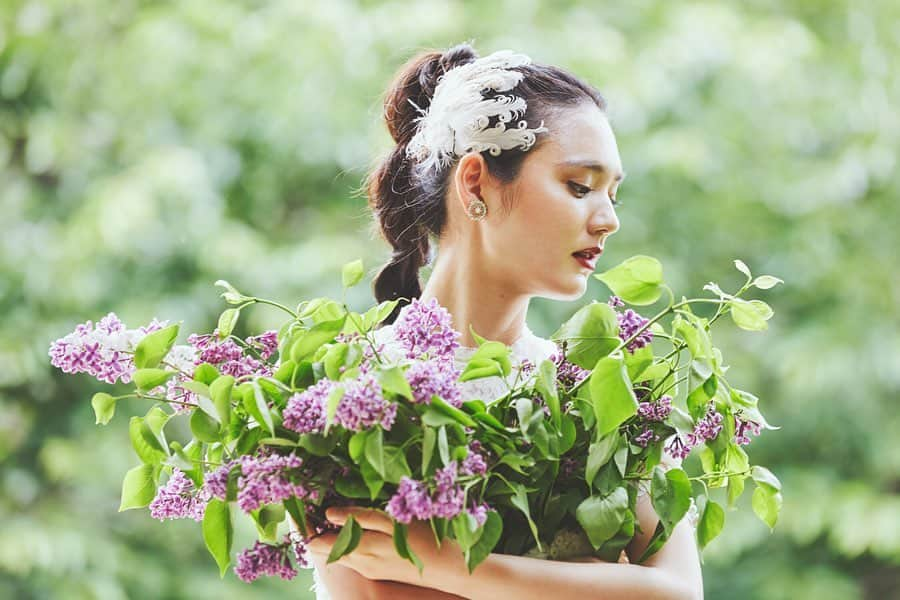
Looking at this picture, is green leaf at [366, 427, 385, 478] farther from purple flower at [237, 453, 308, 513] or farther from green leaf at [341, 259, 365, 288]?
green leaf at [341, 259, 365, 288]

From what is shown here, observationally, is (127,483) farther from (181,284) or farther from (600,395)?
(181,284)

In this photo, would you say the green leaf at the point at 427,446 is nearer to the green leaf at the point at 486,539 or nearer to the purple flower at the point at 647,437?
the green leaf at the point at 486,539

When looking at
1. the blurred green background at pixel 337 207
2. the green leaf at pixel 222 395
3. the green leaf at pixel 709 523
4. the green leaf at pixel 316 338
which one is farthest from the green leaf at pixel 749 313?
the blurred green background at pixel 337 207

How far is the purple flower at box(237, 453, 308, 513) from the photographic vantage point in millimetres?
1146

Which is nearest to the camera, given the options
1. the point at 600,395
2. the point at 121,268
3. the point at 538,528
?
the point at 600,395

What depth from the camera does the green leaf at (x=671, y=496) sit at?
50.5 inches

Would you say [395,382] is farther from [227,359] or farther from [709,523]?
[709,523]

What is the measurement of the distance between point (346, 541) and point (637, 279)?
41 cm

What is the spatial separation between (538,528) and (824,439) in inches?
99.3

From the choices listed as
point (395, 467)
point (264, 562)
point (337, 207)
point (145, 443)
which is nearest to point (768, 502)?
point (395, 467)

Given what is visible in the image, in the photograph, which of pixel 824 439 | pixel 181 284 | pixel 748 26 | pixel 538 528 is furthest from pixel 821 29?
pixel 538 528

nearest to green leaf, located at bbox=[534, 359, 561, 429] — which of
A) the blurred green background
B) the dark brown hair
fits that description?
the dark brown hair

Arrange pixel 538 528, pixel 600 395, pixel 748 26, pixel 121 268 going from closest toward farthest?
pixel 600 395 → pixel 538 528 → pixel 121 268 → pixel 748 26

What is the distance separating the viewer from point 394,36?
3521mm
